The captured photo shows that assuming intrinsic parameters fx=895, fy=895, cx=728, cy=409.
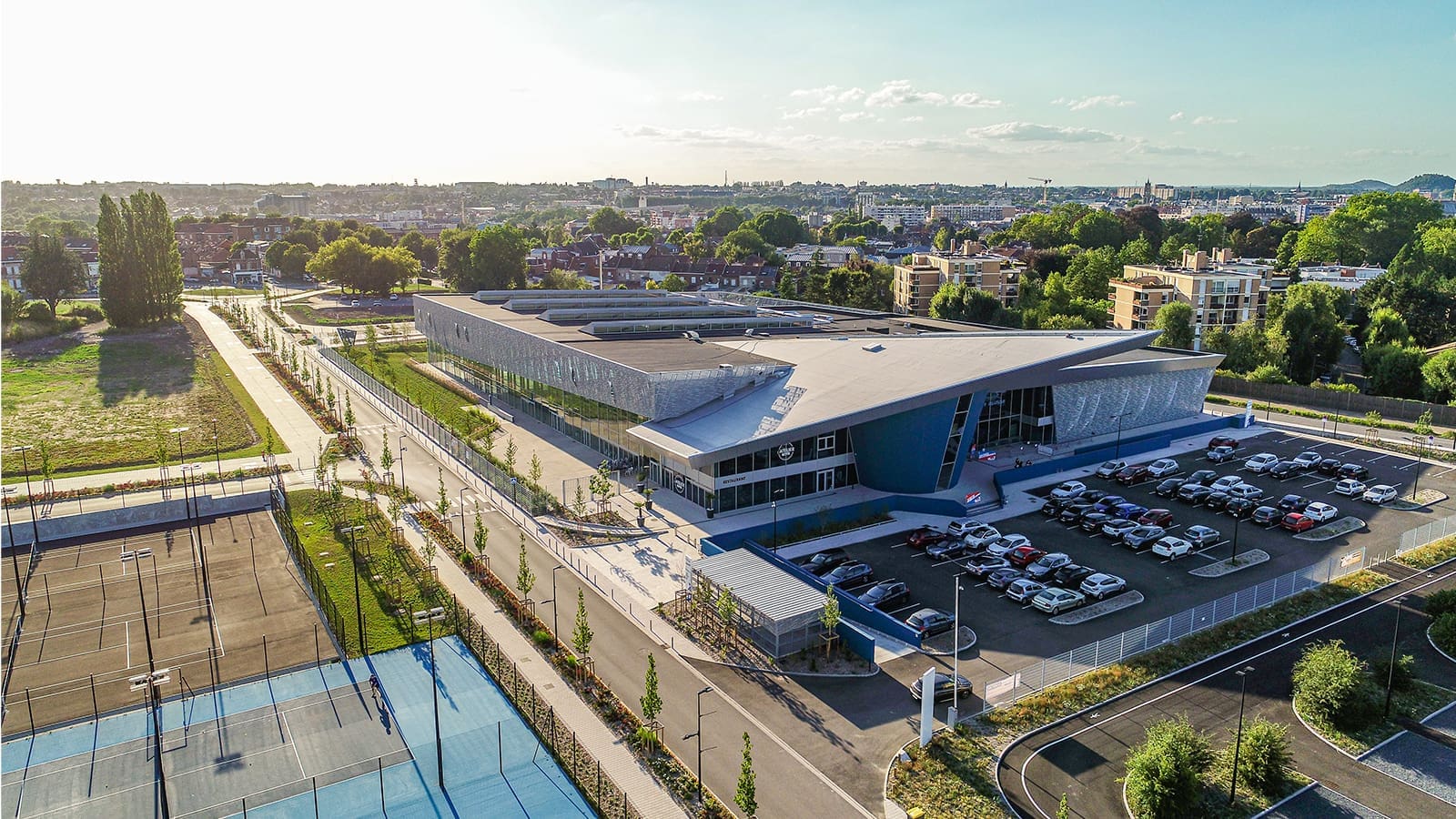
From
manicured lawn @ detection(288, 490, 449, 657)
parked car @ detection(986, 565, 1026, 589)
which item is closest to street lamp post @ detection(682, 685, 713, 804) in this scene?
manicured lawn @ detection(288, 490, 449, 657)

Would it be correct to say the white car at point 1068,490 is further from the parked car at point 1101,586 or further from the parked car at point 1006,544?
the parked car at point 1101,586

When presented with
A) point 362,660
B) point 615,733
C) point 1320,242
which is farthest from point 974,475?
point 1320,242

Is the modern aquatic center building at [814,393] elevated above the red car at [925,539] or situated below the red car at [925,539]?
above

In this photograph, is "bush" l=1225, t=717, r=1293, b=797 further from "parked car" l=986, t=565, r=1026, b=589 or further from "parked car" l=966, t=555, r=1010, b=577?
"parked car" l=966, t=555, r=1010, b=577

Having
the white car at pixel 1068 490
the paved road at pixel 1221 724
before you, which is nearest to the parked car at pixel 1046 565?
the paved road at pixel 1221 724

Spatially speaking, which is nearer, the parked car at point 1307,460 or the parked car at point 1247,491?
the parked car at point 1247,491

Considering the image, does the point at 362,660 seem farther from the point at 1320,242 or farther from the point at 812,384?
the point at 1320,242
